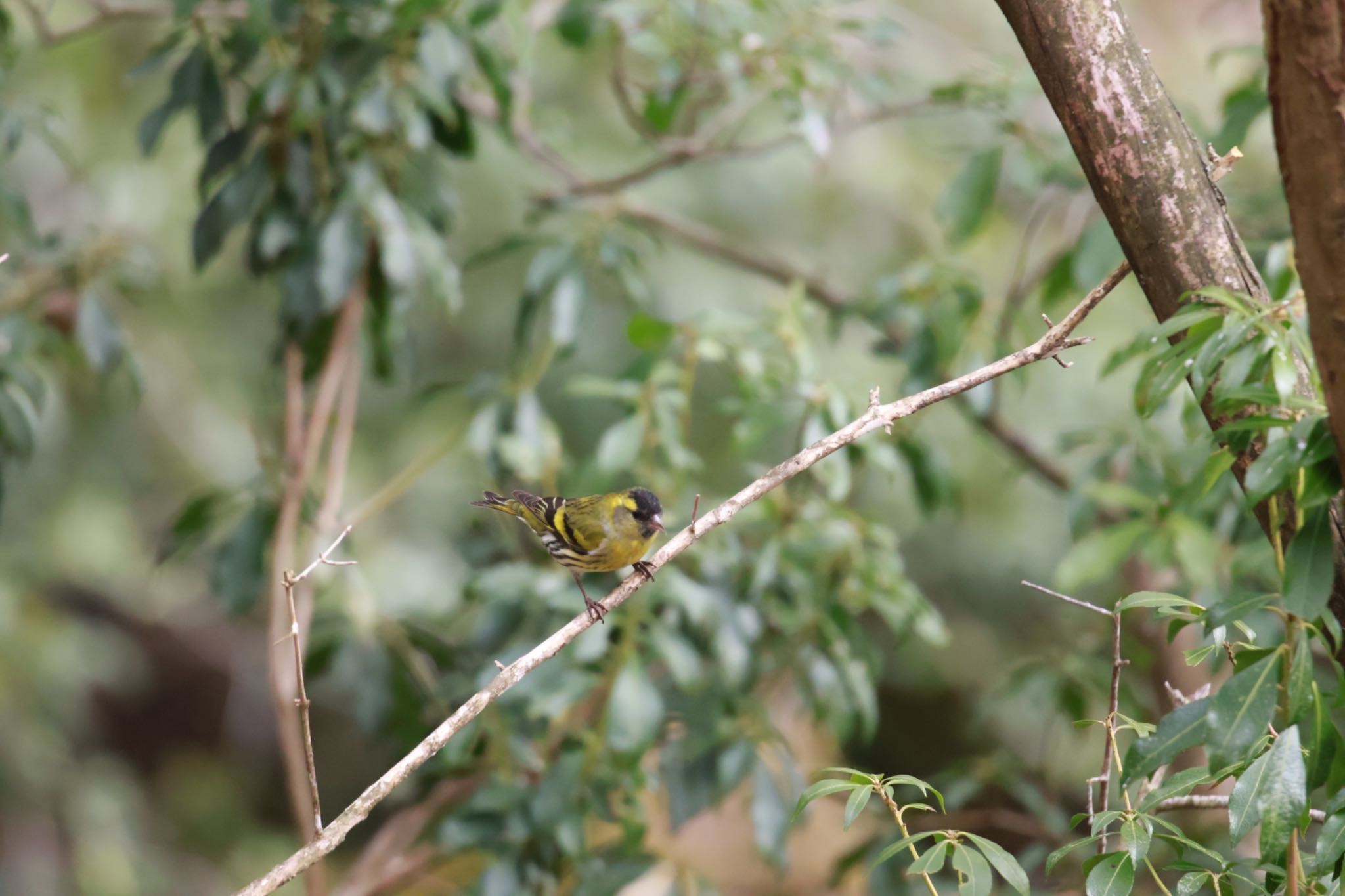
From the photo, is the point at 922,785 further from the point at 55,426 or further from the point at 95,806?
the point at 95,806

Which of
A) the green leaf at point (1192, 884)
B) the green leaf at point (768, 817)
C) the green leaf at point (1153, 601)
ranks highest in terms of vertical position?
the green leaf at point (1153, 601)

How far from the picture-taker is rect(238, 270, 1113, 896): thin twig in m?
1.59

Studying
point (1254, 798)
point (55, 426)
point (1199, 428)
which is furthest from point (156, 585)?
point (1254, 798)

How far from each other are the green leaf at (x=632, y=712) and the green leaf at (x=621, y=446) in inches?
20.4

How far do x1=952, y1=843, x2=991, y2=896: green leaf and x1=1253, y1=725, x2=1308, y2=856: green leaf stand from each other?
31 cm

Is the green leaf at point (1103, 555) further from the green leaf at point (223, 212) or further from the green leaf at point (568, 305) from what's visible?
the green leaf at point (223, 212)

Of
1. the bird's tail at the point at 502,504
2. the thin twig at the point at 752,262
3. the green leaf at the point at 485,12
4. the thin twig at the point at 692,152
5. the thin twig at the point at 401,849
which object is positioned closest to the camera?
the green leaf at the point at 485,12

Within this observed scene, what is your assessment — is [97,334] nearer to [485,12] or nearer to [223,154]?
[223,154]

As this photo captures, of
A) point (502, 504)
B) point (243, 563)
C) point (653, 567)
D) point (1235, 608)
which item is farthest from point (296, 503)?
point (1235, 608)

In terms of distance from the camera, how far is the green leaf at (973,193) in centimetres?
354

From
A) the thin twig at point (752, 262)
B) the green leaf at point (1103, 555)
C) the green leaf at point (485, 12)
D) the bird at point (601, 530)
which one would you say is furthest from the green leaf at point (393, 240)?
the green leaf at point (1103, 555)

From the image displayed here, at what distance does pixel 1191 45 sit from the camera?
6359 mm

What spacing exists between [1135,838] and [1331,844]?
215 millimetres

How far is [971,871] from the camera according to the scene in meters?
1.43
